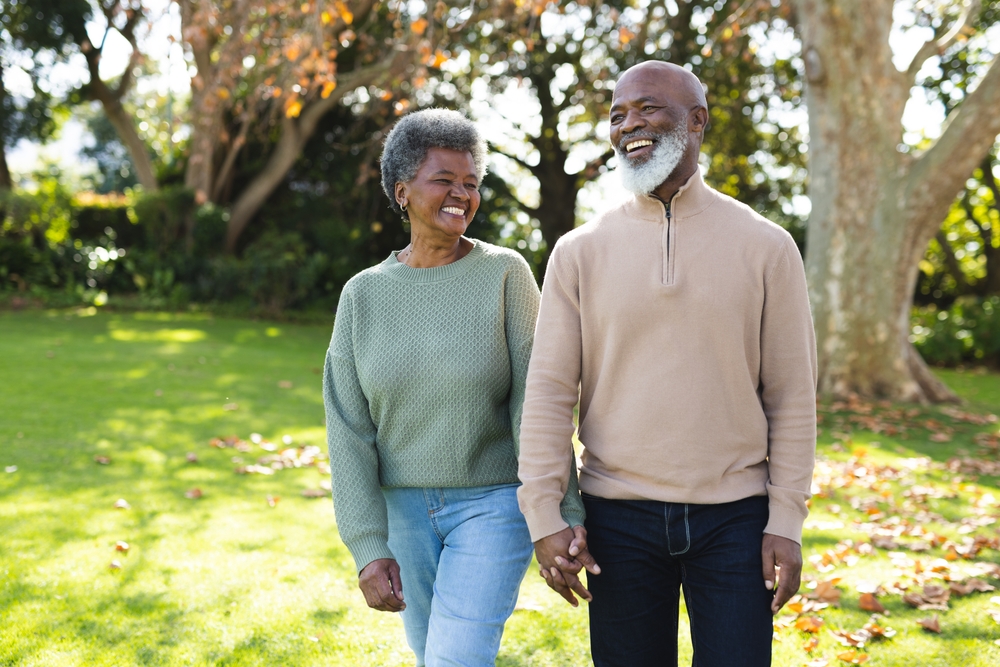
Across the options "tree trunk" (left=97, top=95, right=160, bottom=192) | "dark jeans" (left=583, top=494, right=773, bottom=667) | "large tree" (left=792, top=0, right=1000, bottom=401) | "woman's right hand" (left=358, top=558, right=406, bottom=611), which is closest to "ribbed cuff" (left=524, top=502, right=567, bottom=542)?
"dark jeans" (left=583, top=494, right=773, bottom=667)

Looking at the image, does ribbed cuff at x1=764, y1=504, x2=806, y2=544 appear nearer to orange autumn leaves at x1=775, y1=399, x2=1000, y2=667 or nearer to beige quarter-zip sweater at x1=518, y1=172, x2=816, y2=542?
beige quarter-zip sweater at x1=518, y1=172, x2=816, y2=542

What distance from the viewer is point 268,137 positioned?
763 inches

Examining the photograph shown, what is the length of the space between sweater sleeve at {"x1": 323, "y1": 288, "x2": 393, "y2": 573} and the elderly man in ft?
1.75

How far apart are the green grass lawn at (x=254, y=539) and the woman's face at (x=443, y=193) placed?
7.26 feet

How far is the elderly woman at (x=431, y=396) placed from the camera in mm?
2691

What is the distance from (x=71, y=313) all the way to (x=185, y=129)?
31.7 ft

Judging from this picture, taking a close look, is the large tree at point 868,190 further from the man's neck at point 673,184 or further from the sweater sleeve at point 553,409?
the sweater sleeve at point 553,409

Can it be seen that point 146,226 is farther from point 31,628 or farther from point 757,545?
point 757,545

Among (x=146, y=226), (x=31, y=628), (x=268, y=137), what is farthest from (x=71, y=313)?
(x=31, y=628)

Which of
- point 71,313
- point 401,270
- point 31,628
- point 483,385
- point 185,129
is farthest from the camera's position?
point 185,129

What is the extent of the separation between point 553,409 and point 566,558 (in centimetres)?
41

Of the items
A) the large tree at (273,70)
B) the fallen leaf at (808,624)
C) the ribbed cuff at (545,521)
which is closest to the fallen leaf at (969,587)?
the fallen leaf at (808,624)

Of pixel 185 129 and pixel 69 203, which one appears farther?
pixel 185 129

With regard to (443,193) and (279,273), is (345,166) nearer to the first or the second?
(279,273)
